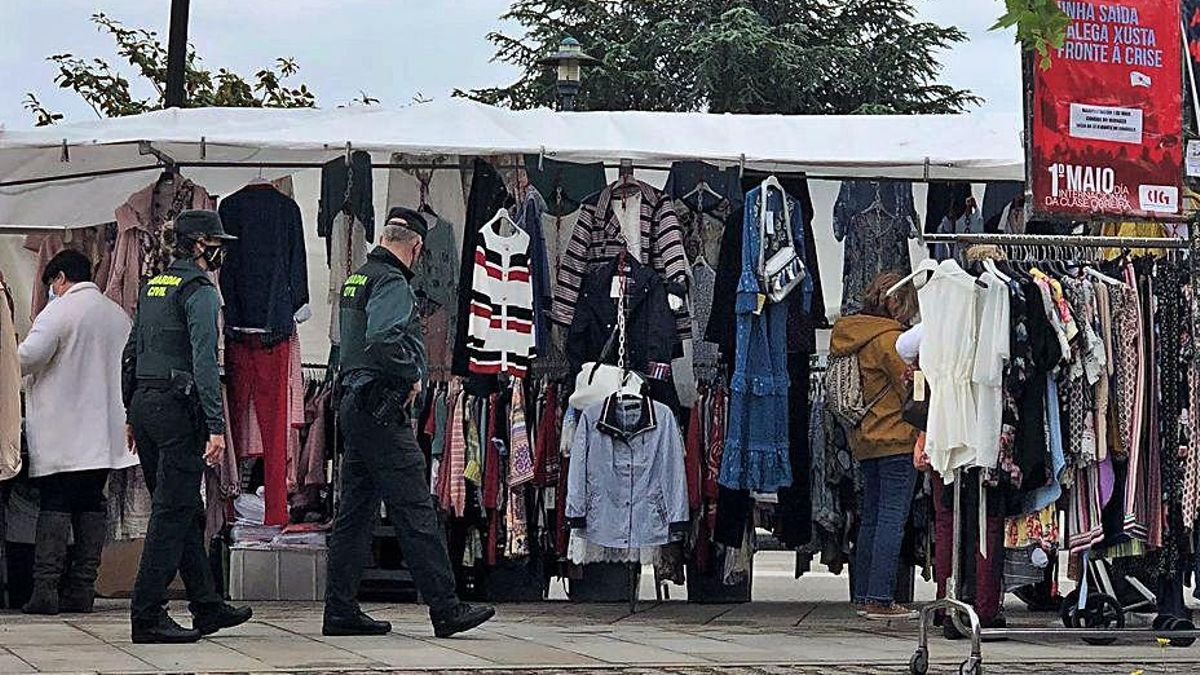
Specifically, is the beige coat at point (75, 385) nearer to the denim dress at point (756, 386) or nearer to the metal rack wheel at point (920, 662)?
the denim dress at point (756, 386)

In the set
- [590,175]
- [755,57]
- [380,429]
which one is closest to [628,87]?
[755,57]

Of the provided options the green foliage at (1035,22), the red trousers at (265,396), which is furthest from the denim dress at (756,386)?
the green foliage at (1035,22)

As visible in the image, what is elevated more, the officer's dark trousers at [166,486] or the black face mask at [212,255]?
the black face mask at [212,255]

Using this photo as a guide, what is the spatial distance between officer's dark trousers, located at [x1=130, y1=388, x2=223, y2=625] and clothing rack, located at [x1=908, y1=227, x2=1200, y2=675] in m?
3.11

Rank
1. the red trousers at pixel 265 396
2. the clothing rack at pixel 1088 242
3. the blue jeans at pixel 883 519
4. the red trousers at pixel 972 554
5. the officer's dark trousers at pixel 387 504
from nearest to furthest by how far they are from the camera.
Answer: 1. the clothing rack at pixel 1088 242
2. the officer's dark trousers at pixel 387 504
3. the red trousers at pixel 972 554
4. the blue jeans at pixel 883 519
5. the red trousers at pixel 265 396

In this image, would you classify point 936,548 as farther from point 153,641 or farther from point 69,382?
point 69,382

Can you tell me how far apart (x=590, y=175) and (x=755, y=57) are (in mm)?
27417

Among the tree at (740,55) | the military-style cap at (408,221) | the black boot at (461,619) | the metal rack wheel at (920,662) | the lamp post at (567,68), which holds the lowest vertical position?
the metal rack wheel at (920,662)

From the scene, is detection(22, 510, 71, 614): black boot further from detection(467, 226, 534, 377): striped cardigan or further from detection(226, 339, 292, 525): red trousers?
detection(467, 226, 534, 377): striped cardigan

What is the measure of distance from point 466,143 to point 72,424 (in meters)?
2.41

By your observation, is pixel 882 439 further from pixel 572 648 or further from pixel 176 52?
pixel 176 52

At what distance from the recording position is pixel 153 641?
30.1ft

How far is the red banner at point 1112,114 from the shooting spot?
850cm

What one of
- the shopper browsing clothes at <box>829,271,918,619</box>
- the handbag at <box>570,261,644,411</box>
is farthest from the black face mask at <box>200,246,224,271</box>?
the shopper browsing clothes at <box>829,271,918,619</box>
